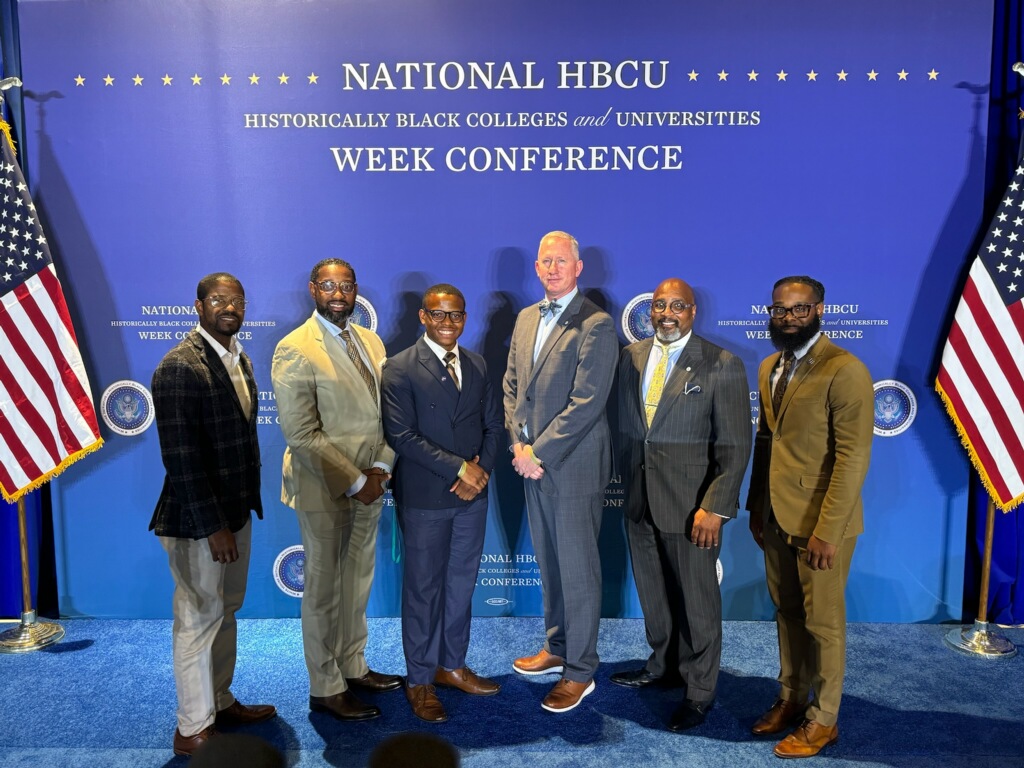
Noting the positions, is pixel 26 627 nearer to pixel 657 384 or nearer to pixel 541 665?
pixel 541 665

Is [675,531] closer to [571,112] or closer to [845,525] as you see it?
[845,525]

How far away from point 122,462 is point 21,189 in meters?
1.49

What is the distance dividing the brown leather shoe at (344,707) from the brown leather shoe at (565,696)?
28.8 inches

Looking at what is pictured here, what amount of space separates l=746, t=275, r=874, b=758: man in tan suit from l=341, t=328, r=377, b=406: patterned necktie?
1.65 metres

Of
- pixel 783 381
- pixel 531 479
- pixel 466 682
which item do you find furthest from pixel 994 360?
pixel 466 682

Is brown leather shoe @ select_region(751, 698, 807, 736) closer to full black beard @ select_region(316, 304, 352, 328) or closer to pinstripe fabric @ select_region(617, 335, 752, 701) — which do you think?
pinstripe fabric @ select_region(617, 335, 752, 701)

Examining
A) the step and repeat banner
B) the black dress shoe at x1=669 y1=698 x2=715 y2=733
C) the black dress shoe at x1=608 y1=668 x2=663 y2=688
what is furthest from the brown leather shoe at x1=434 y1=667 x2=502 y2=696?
the black dress shoe at x1=669 y1=698 x2=715 y2=733

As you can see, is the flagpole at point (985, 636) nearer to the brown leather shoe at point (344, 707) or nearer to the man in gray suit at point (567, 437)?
the man in gray suit at point (567, 437)

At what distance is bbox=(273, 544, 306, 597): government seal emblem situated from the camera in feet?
14.3

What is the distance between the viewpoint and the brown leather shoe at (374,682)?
351 centimetres

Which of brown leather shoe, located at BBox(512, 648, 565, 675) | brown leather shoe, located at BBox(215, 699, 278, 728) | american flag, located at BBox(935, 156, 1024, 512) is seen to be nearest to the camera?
brown leather shoe, located at BBox(215, 699, 278, 728)

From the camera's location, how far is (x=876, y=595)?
4273 millimetres

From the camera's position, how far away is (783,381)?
307cm

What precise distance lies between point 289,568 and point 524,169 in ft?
8.31
